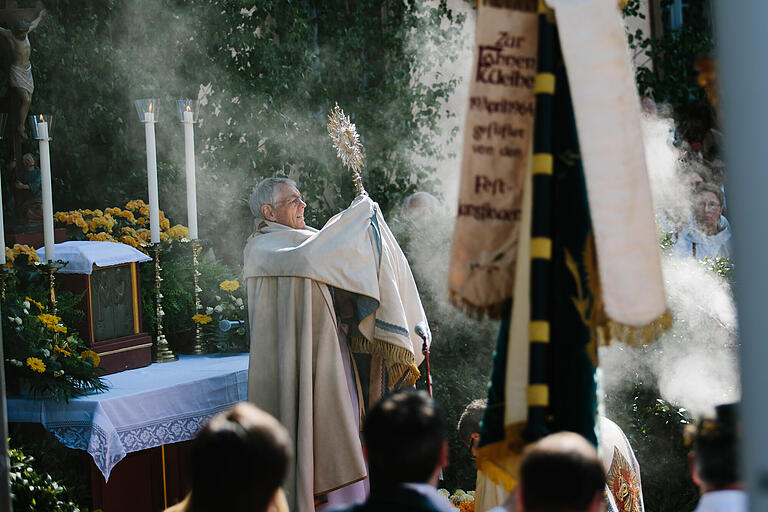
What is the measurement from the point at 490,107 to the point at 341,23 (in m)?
5.85

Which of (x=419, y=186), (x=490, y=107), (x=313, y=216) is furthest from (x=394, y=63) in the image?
(x=490, y=107)

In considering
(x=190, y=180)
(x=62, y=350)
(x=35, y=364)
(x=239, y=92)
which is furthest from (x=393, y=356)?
(x=239, y=92)

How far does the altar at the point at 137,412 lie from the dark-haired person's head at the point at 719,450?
2507mm

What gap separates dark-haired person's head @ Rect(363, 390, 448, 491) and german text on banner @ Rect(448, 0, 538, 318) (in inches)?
11.3

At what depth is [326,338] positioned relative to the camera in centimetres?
431

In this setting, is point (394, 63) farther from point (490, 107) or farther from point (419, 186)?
point (490, 107)

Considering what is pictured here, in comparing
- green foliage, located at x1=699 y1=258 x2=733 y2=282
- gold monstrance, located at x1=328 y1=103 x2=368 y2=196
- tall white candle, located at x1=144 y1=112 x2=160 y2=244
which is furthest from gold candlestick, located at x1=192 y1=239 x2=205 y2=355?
green foliage, located at x1=699 y1=258 x2=733 y2=282

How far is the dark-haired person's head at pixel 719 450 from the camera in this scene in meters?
2.01

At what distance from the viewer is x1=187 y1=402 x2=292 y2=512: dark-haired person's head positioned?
6.01 feet

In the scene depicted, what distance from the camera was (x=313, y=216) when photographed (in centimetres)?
721

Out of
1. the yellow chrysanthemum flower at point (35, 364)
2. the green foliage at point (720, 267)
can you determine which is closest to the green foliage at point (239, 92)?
the yellow chrysanthemum flower at point (35, 364)

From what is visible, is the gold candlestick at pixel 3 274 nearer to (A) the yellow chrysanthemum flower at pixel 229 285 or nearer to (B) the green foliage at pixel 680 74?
(A) the yellow chrysanthemum flower at pixel 229 285

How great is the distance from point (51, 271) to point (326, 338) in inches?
50.2

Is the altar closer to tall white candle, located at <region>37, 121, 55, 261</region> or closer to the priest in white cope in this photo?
the priest in white cope
